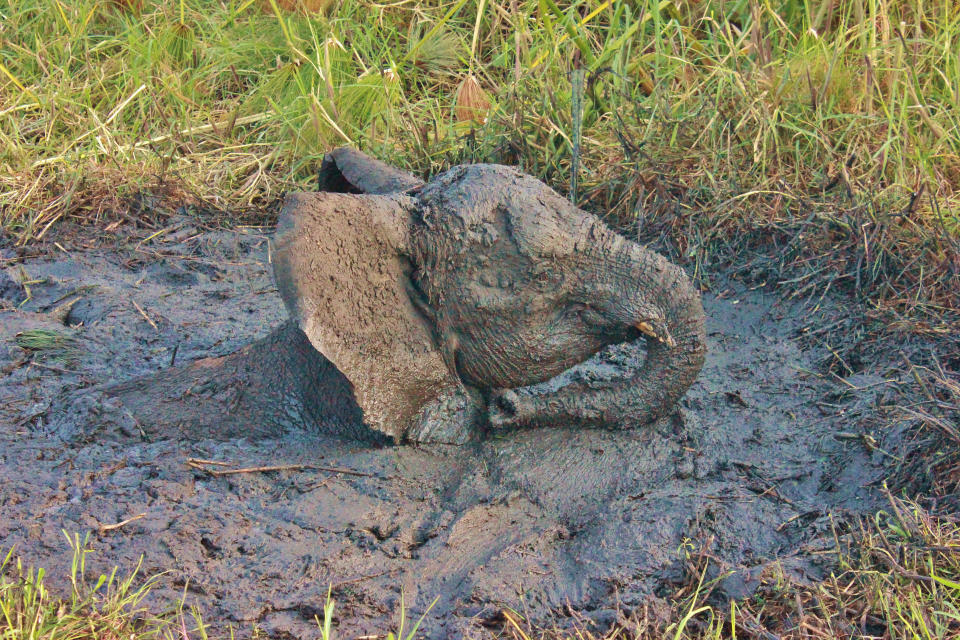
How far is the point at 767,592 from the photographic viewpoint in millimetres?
2441

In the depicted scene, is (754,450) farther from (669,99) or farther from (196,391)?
(669,99)

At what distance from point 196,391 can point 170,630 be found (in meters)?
0.93

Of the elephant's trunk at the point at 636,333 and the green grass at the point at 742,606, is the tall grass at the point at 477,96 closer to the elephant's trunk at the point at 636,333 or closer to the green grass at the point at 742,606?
the elephant's trunk at the point at 636,333

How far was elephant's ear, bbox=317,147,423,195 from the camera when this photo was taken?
3.19m

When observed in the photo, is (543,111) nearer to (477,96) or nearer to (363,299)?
(477,96)

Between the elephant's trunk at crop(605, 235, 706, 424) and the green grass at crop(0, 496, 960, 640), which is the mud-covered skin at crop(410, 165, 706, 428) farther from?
the green grass at crop(0, 496, 960, 640)

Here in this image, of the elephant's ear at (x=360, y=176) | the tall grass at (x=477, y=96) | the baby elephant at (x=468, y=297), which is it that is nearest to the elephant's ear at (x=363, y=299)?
the baby elephant at (x=468, y=297)

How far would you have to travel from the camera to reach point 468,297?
9.22 ft

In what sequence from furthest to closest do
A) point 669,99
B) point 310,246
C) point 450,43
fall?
point 450,43, point 669,99, point 310,246

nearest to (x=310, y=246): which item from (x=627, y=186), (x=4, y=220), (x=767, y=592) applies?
(x=767, y=592)

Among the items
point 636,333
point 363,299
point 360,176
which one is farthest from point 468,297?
point 360,176

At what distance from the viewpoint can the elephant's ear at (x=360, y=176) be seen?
10.5ft

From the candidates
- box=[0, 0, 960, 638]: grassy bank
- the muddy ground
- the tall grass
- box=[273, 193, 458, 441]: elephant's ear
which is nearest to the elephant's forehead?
box=[273, 193, 458, 441]: elephant's ear

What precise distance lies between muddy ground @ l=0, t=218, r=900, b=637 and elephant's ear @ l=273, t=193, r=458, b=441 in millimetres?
197
